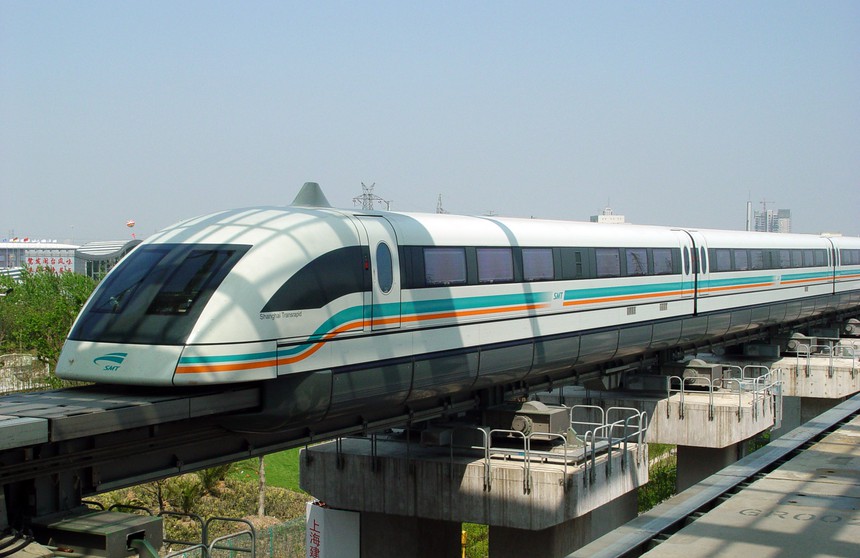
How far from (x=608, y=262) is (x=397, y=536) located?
660cm

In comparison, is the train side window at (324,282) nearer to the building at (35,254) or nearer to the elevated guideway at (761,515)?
the elevated guideway at (761,515)

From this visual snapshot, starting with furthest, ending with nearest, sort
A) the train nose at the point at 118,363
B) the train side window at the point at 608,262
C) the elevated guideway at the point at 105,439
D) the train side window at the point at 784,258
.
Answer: the train side window at the point at 784,258
the train side window at the point at 608,262
the train nose at the point at 118,363
the elevated guideway at the point at 105,439

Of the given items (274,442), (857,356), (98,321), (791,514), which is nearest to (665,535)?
(791,514)

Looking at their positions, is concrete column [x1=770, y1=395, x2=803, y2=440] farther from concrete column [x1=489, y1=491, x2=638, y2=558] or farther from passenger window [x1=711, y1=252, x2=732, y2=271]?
concrete column [x1=489, y1=491, x2=638, y2=558]

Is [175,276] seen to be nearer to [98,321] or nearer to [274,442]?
[98,321]

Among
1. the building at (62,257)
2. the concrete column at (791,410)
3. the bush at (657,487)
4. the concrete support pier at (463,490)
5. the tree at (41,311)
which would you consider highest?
the building at (62,257)

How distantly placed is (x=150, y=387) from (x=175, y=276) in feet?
4.19

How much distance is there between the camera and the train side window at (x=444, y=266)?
14.3 m

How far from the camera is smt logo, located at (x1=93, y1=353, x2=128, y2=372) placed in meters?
10.8

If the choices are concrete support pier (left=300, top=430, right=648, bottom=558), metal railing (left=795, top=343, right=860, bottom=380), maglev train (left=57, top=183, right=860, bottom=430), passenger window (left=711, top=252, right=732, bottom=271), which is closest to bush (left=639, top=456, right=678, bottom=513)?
metal railing (left=795, top=343, right=860, bottom=380)

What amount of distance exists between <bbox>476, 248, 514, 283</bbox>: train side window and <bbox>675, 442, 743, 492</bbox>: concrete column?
12366mm

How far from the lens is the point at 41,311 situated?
4884 centimetres

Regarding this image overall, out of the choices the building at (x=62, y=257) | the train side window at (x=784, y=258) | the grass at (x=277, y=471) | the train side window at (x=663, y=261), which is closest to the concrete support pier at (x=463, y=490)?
the train side window at (x=663, y=261)

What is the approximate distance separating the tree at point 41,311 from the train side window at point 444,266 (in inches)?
1113
